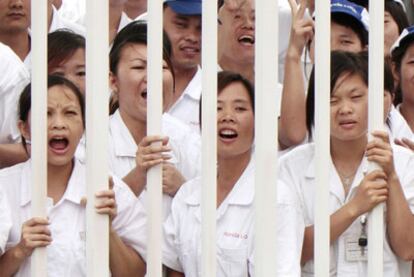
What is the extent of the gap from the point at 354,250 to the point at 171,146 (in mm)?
554

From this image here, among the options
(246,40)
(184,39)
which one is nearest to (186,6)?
(184,39)

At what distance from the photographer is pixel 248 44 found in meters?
3.62

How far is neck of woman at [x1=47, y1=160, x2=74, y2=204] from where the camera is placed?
2980 millimetres

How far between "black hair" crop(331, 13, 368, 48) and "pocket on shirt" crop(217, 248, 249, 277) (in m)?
0.95

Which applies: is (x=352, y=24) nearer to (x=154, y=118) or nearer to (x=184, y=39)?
(x=184, y=39)

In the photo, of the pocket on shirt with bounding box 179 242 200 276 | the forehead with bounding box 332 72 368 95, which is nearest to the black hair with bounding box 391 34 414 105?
the forehead with bounding box 332 72 368 95

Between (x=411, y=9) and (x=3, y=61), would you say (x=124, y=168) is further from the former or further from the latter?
(x=411, y=9)

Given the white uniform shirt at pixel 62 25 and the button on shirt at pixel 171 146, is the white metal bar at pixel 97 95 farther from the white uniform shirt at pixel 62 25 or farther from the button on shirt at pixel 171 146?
the white uniform shirt at pixel 62 25

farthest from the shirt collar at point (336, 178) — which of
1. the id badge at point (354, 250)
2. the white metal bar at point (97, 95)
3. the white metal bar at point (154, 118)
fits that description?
the white metal bar at point (97, 95)

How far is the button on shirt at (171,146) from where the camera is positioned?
124 inches

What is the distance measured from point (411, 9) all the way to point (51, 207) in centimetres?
194

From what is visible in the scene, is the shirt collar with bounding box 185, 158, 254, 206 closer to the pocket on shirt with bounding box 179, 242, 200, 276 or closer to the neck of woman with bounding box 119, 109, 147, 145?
the pocket on shirt with bounding box 179, 242, 200, 276

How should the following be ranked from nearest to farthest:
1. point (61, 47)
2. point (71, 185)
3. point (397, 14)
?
point (71, 185) < point (61, 47) < point (397, 14)

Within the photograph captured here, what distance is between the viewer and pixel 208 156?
95.7 inches
